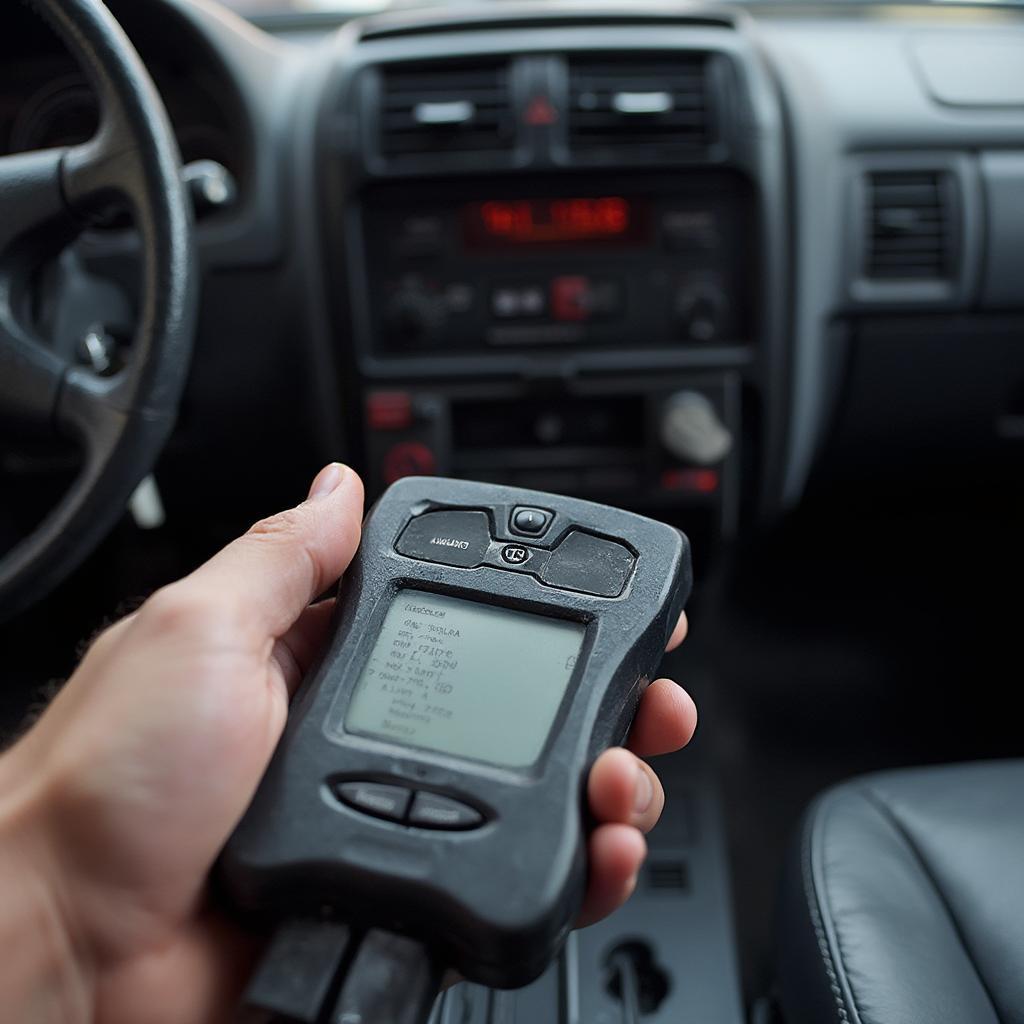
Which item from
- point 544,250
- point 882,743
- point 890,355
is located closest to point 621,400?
point 544,250

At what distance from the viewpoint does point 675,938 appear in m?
1.16

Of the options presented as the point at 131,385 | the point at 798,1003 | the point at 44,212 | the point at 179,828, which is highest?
the point at 44,212

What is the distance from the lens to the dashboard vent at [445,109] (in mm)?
1198

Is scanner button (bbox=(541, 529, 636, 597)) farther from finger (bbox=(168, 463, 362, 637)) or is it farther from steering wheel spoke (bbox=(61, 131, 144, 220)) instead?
steering wheel spoke (bbox=(61, 131, 144, 220))

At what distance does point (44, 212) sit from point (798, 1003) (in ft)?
2.90

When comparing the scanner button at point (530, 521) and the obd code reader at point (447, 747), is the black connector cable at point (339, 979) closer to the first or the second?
the obd code reader at point (447, 747)

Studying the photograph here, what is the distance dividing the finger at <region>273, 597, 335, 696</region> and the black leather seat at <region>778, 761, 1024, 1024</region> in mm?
454

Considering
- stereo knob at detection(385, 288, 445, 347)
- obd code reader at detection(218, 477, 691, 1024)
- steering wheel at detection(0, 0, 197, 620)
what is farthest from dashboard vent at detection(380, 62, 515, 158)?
obd code reader at detection(218, 477, 691, 1024)

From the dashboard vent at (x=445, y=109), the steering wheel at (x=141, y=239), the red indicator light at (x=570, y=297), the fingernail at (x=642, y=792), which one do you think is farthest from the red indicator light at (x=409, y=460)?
the fingernail at (x=642, y=792)

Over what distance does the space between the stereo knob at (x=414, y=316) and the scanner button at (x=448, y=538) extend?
1.72ft

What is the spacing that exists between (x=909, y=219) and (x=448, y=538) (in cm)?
79

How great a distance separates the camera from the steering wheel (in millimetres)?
823

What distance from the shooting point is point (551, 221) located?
1.24 metres

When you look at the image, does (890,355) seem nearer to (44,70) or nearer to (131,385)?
(131,385)
